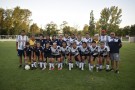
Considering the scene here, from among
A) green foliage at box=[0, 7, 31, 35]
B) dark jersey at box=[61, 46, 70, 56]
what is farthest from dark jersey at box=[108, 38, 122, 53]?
green foliage at box=[0, 7, 31, 35]

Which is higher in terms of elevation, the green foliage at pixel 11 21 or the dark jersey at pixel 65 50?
the green foliage at pixel 11 21

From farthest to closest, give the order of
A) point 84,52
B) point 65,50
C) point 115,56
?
point 65,50 < point 84,52 < point 115,56

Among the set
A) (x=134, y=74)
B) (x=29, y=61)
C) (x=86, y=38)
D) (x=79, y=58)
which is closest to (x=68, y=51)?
(x=79, y=58)

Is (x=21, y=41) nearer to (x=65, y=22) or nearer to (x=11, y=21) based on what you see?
(x=11, y=21)

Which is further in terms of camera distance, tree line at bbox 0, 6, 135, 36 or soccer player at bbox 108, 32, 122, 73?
tree line at bbox 0, 6, 135, 36

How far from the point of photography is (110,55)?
1180cm

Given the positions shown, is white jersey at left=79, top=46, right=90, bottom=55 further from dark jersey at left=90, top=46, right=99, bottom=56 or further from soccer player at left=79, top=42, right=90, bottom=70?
dark jersey at left=90, top=46, right=99, bottom=56

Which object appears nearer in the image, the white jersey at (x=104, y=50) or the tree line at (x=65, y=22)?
the white jersey at (x=104, y=50)

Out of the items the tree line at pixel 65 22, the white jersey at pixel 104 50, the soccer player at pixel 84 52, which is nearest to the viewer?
the white jersey at pixel 104 50

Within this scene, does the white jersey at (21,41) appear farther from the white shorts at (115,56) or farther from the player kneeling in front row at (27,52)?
the white shorts at (115,56)

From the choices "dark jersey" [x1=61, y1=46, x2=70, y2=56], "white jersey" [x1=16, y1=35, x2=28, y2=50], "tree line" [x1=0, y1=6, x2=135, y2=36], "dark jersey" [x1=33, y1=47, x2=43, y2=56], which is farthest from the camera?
"tree line" [x1=0, y1=6, x2=135, y2=36]

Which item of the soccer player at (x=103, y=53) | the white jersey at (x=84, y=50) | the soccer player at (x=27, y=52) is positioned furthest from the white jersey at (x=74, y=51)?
the soccer player at (x=27, y=52)

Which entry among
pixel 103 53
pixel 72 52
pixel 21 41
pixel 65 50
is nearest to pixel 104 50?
pixel 103 53

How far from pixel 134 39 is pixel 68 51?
5164 centimetres
